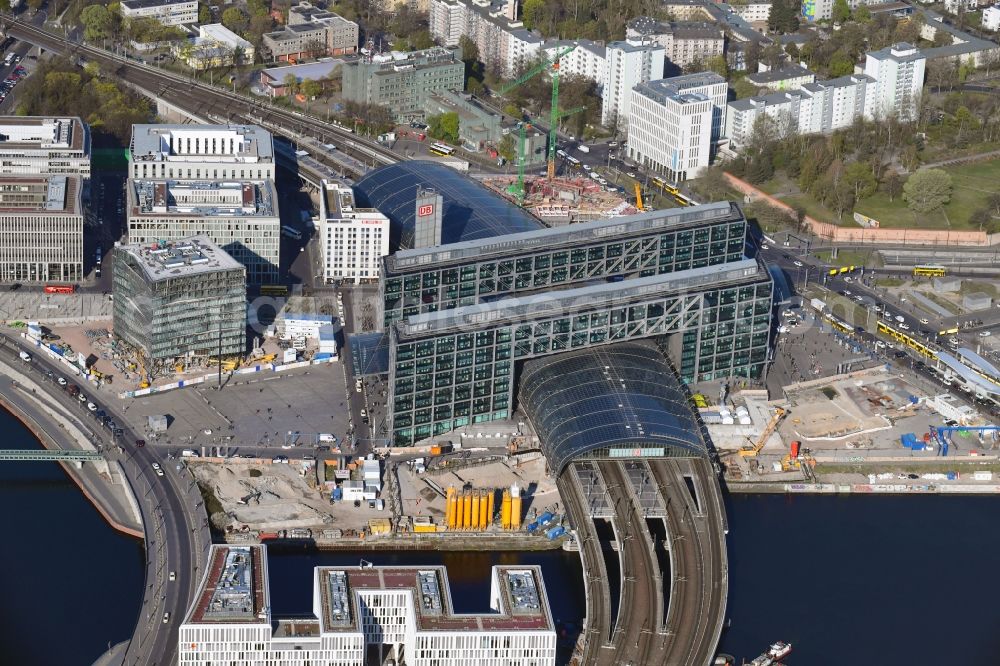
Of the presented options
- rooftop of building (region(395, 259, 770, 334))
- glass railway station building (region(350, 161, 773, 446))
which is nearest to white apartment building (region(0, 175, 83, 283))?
glass railway station building (region(350, 161, 773, 446))

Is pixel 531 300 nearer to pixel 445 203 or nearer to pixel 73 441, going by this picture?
pixel 445 203

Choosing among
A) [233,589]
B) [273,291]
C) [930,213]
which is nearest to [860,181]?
[930,213]

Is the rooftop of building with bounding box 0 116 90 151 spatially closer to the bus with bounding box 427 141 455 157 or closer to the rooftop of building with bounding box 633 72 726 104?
the bus with bounding box 427 141 455 157

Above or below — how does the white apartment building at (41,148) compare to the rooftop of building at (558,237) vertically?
below

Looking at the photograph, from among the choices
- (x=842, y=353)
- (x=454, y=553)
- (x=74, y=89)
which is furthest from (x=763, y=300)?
(x=74, y=89)

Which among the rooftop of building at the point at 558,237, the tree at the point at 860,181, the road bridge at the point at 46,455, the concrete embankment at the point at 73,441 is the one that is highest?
the rooftop of building at the point at 558,237

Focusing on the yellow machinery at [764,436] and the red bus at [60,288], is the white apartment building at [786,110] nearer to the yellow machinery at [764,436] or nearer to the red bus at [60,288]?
the yellow machinery at [764,436]

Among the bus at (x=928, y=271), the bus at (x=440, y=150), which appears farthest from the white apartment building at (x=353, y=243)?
the bus at (x=928, y=271)

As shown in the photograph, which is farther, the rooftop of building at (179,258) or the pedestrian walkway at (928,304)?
the pedestrian walkway at (928,304)
